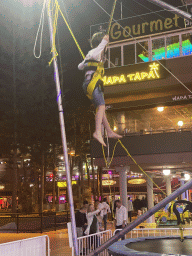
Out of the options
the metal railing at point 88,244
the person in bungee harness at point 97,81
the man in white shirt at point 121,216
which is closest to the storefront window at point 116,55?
the man in white shirt at point 121,216

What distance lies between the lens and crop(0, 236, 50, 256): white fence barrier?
23.6 ft

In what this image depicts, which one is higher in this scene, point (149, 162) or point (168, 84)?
point (168, 84)

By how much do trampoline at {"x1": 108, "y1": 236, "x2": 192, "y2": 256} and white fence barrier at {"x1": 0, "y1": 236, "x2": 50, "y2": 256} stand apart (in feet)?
6.45

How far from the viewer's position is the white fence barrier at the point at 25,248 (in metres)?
7.18

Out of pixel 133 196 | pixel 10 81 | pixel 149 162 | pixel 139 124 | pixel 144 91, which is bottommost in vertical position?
pixel 133 196

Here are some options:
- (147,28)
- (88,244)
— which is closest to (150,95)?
(147,28)

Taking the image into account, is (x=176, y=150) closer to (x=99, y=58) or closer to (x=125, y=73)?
(x=125, y=73)

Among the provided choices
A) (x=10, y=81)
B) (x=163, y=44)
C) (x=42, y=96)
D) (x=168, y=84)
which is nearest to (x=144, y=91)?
(x=168, y=84)

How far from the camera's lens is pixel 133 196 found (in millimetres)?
46688

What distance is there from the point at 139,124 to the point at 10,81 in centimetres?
1258

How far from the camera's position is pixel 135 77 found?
77.5 feet

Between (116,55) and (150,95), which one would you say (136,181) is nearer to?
(150,95)

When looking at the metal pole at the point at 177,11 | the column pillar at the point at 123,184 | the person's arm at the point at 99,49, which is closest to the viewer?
the metal pole at the point at 177,11

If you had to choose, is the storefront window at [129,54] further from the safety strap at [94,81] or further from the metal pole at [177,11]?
the metal pole at [177,11]
